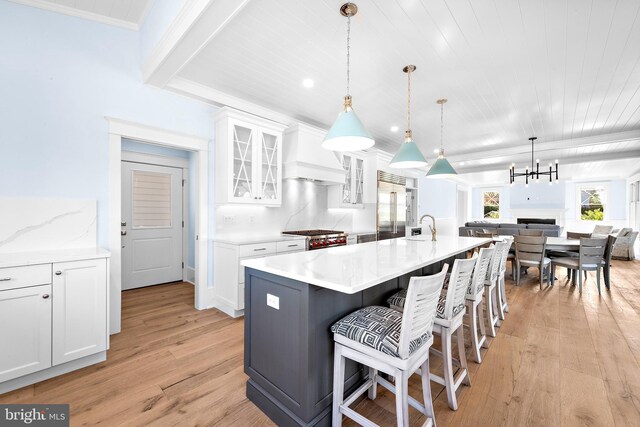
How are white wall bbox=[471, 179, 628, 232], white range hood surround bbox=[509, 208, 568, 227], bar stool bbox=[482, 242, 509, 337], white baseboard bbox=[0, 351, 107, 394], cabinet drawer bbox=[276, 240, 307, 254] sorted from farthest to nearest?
white range hood surround bbox=[509, 208, 568, 227]
white wall bbox=[471, 179, 628, 232]
cabinet drawer bbox=[276, 240, 307, 254]
bar stool bbox=[482, 242, 509, 337]
white baseboard bbox=[0, 351, 107, 394]

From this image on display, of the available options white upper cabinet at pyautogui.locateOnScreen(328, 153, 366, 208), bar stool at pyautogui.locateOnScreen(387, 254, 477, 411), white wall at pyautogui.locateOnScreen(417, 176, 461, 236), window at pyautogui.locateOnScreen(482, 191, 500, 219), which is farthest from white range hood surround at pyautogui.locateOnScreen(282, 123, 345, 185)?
window at pyautogui.locateOnScreen(482, 191, 500, 219)

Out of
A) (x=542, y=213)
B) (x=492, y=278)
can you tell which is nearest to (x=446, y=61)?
(x=492, y=278)

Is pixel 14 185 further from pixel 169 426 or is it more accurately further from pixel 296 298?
pixel 296 298

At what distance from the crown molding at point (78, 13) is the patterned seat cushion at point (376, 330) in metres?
3.38

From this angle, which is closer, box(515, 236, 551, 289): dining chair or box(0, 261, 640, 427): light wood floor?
box(0, 261, 640, 427): light wood floor

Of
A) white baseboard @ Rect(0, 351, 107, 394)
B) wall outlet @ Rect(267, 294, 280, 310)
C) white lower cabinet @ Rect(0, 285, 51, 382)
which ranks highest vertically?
wall outlet @ Rect(267, 294, 280, 310)

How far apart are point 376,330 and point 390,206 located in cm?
453

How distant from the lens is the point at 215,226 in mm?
3506

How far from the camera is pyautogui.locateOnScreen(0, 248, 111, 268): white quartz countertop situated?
1.86 meters

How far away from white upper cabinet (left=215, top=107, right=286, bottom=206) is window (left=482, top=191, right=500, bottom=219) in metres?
11.7

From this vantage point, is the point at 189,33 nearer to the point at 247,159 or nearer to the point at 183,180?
the point at 247,159

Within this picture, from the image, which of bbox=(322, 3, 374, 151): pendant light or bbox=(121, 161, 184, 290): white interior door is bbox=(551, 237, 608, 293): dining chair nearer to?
bbox=(322, 3, 374, 151): pendant light

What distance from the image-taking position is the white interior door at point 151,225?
4125 millimetres

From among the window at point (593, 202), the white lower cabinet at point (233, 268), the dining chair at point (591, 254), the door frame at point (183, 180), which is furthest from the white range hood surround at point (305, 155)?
the window at point (593, 202)
